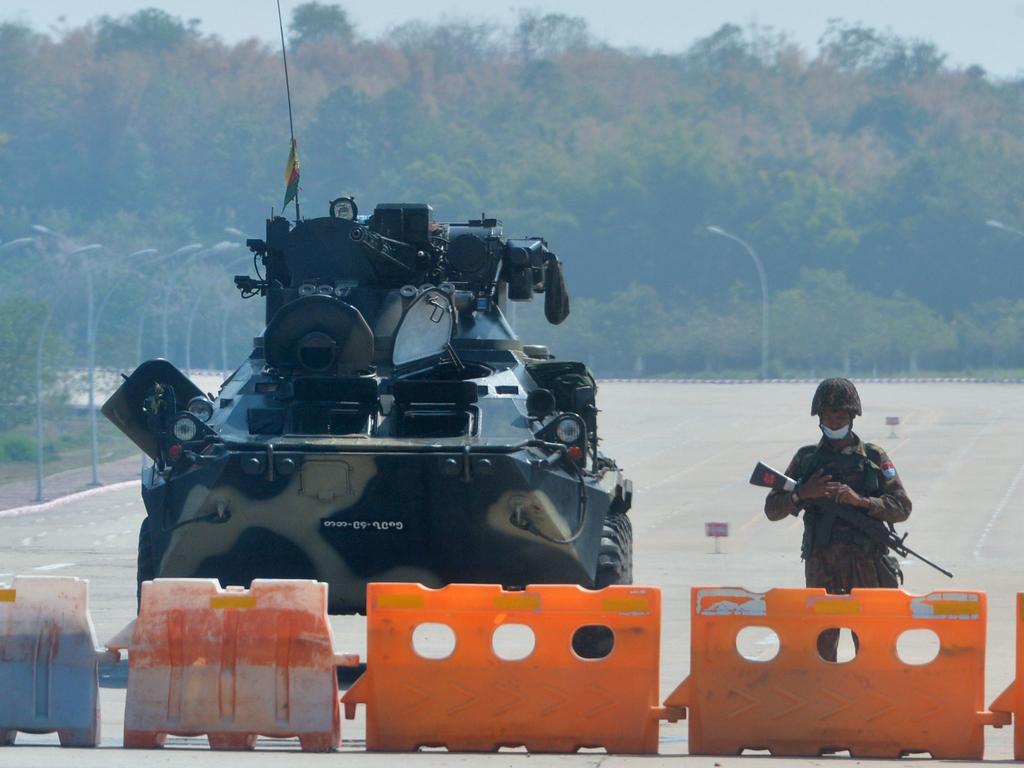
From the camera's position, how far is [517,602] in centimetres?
1058

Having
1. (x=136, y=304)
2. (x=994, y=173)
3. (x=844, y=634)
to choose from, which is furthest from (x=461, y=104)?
(x=844, y=634)

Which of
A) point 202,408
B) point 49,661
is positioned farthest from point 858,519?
point 202,408

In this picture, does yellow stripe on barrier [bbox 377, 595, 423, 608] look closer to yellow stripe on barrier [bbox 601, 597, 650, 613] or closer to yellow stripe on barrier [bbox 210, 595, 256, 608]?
yellow stripe on barrier [bbox 210, 595, 256, 608]

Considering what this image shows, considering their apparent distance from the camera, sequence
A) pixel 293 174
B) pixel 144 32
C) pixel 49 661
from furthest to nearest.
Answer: pixel 144 32 → pixel 293 174 → pixel 49 661

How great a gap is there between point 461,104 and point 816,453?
12717cm

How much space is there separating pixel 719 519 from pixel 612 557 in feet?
65.2

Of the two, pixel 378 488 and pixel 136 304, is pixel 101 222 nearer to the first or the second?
pixel 136 304

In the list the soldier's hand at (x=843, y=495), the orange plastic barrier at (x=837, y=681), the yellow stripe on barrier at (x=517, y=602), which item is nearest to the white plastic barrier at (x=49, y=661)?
the yellow stripe on barrier at (x=517, y=602)

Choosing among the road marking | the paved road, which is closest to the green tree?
the paved road

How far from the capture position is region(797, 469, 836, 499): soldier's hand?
10.7 m

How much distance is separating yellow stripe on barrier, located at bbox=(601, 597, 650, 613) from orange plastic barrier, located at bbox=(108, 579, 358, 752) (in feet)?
4.04

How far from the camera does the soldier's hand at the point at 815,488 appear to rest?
10711 millimetres

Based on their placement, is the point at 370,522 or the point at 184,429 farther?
the point at 184,429

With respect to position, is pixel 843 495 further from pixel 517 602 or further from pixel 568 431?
pixel 568 431
